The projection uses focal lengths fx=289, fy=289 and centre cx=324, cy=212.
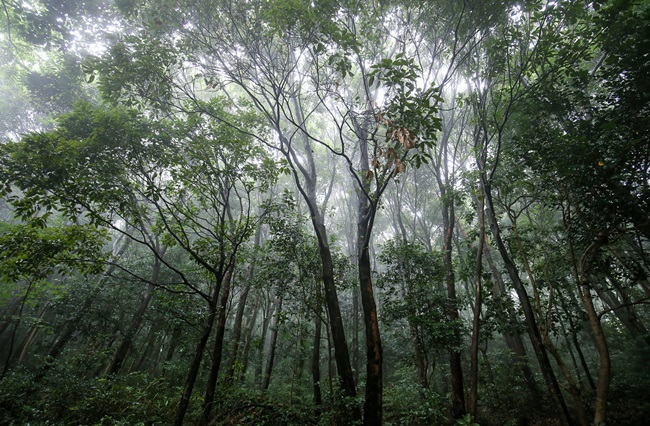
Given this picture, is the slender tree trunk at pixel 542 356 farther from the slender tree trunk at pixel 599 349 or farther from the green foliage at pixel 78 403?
the green foliage at pixel 78 403

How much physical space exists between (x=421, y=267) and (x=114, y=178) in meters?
7.76

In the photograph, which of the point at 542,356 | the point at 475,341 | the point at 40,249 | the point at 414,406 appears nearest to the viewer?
the point at 40,249

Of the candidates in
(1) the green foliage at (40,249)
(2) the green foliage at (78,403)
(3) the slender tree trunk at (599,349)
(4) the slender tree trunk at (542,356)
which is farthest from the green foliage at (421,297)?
(1) the green foliage at (40,249)

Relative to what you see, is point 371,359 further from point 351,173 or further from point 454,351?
point 351,173

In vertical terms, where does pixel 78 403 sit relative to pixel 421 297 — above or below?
below

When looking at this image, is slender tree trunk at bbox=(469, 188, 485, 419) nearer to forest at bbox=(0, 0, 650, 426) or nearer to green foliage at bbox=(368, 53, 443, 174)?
forest at bbox=(0, 0, 650, 426)

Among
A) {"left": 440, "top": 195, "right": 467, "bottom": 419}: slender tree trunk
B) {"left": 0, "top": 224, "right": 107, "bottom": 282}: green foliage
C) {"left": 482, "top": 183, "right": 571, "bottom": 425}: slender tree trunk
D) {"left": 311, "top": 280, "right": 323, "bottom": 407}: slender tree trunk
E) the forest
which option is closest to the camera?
{"left": 0, "top": 224, "right": 107, "bottom": 282}: green foliage

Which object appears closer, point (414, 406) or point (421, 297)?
point (414, 406)

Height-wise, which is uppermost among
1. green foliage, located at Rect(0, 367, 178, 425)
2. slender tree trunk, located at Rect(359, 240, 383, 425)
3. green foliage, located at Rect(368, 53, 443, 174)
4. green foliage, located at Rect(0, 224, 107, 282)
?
green foliage, located at Rect(368, 53, 443, 174)

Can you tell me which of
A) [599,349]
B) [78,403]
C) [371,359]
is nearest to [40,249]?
[78,403]

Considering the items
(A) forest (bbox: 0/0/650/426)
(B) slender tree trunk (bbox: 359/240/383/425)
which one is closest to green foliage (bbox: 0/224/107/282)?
(A) forest (bbox: 0/0/650/426)

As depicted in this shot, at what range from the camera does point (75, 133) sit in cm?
648

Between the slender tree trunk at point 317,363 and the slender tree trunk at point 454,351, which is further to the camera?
the slender tree trunk at point 317,363

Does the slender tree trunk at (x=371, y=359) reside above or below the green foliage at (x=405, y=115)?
below
